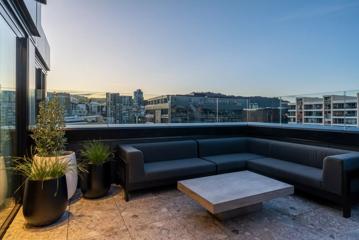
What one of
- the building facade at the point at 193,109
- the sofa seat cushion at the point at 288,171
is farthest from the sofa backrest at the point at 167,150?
the sofa seat cushion at the point at 288,171

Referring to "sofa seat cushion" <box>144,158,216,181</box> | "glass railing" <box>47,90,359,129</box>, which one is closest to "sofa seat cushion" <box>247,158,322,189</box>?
"sofa seat cushion" <box>144,158,216,181</box>

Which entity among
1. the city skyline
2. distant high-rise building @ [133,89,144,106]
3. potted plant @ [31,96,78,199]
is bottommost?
potted plant @ [31,96,78,199]

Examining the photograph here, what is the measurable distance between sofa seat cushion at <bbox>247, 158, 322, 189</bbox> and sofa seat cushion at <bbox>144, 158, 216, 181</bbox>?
762 mm

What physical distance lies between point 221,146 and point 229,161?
664 millimetres

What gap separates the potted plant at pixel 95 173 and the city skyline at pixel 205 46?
5.38 feet

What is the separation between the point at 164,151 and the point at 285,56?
500cm

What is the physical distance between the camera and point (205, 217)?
2.47 m

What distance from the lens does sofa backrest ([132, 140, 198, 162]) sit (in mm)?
3709

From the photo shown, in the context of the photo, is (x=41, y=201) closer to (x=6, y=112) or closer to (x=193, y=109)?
(x=6, y=112)

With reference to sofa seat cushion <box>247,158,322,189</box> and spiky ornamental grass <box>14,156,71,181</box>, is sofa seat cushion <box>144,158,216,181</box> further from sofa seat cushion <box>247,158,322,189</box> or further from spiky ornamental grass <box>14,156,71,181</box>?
spiky ornamental grass <box>14,156,71,181</box>

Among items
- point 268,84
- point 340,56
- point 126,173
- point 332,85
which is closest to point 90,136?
point 126,173

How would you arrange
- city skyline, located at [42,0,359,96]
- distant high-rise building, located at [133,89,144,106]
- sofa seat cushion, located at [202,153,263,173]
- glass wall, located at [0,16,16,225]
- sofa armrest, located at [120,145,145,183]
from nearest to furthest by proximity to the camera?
glass wall, located at [0,16,16,225]
sofa armrest, located at [120,145,145,183]
sofa seat cushion, located at [202,153,263,173]
distant high-rise building, located at [133,89,144,106]
city skyline, located at [42,0,359,96]

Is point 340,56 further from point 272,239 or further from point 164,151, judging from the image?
point 272,239

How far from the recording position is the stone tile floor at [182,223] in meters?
2.08
